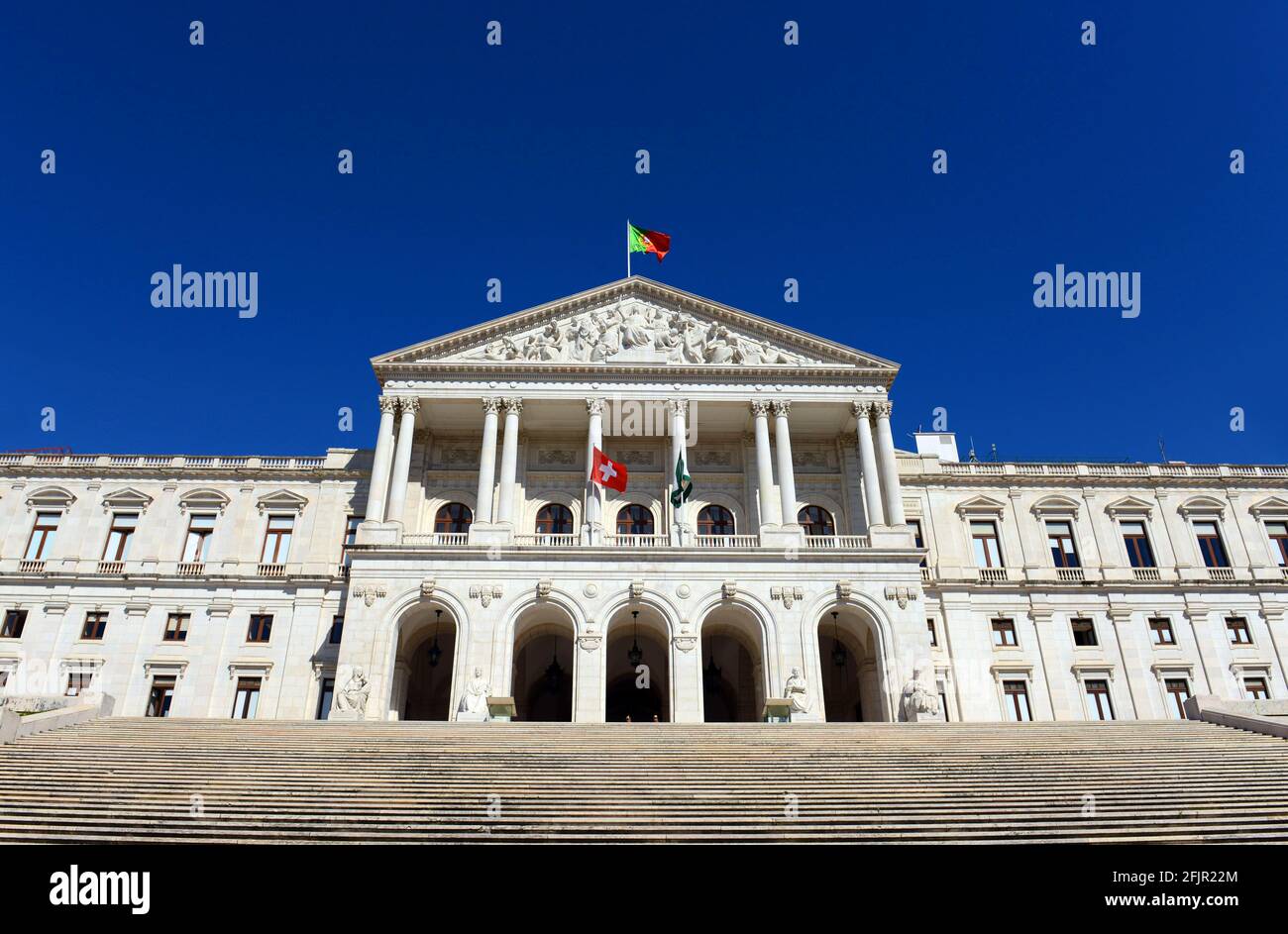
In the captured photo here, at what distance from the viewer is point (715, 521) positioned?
38.8 meters

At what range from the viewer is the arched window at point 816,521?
1526 inches

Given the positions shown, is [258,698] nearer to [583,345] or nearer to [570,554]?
[570,554]

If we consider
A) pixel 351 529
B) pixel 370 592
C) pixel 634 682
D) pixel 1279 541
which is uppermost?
pixel 351 529

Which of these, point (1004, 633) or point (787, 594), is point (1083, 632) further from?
point (787, 594)

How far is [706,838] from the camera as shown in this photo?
13.0 meters

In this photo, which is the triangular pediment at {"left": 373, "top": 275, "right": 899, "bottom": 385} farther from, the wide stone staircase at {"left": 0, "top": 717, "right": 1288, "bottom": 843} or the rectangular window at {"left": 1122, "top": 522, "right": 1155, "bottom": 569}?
the wide stone staircase at {"left": 0, "top": 717, "right": 1288, "bottom": 843}

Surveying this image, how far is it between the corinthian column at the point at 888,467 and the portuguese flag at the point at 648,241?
37.8 feet

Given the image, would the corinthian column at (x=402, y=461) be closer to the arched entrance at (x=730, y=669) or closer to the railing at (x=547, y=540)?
the railing at (x=547, y=540)

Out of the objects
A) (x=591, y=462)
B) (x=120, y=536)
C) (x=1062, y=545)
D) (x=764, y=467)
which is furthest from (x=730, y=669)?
(x=120, y=536)

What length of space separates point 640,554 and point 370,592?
33.3 ft

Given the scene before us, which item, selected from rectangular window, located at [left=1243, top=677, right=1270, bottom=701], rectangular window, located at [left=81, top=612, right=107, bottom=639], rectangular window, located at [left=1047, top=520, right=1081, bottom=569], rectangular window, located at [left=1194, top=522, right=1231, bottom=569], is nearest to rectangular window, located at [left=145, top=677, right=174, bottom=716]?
rectangular window, located at [left=81, top=612, right=107, bottom=639]

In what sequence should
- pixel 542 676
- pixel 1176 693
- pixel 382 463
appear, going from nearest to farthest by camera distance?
pixel 382 463
pixel 1176 693
pixel 542 676

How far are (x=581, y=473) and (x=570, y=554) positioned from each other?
688 centimetres

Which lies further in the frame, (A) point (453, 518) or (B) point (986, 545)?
(B) point (986, 545)
